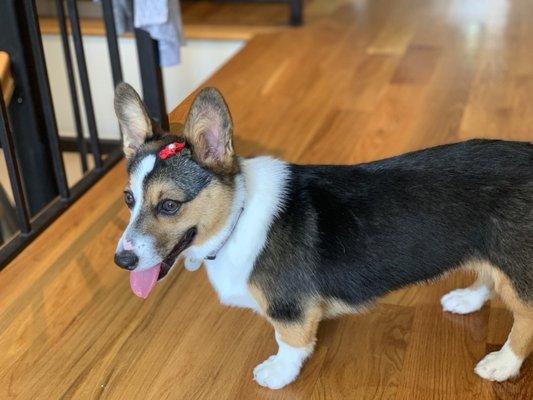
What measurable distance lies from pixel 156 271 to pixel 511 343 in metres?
0.77

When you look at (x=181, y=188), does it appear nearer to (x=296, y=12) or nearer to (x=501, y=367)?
→ (x=501, y=367)

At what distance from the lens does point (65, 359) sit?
1617 mm

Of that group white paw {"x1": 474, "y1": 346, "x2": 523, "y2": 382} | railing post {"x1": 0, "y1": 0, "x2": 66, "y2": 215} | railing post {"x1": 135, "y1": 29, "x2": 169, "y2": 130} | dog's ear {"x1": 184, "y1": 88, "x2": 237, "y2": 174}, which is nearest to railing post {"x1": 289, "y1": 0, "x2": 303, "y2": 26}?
railing post {"x1": 135, "y1": 29, "x2": 169, "y2": 130}

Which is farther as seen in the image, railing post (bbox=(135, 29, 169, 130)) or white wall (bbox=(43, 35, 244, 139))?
white wall (bbox=(43, 35, 244, 139))

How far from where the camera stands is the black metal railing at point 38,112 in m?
2.01

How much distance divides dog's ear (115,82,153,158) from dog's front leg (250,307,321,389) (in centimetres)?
47

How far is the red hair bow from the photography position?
133 cm

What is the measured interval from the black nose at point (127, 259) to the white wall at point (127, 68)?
7.23 feet

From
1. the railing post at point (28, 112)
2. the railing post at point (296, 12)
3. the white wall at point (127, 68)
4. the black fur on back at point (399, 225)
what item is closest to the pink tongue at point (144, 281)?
the black fur on back at point (399, 225)

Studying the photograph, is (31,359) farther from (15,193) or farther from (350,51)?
(350,51)

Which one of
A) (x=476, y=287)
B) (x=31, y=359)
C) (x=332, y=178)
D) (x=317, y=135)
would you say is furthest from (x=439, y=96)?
(x=31, y=359)

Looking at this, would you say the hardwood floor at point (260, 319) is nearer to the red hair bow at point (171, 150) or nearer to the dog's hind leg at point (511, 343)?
the dog's hind leg at point (511, 343)

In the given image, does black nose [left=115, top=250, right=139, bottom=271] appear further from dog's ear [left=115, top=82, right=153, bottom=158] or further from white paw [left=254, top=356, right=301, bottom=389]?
white paw [left=254, top=356, right=301, bottom=389]

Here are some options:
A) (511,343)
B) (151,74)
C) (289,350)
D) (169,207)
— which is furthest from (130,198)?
(151,74)
